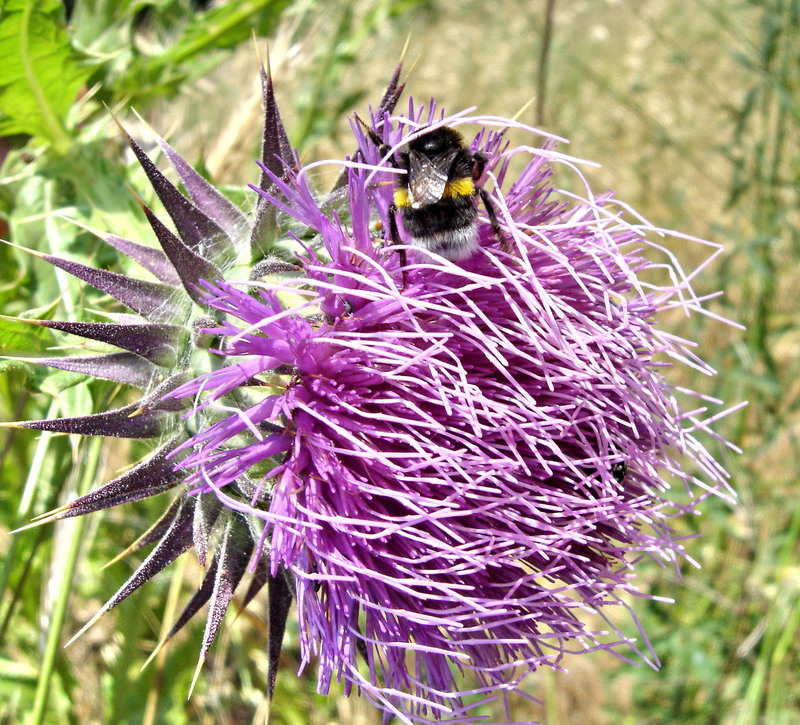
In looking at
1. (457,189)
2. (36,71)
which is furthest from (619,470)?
(36,71)

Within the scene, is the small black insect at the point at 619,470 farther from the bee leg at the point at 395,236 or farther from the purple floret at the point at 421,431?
the bee leg at the point at 395,236

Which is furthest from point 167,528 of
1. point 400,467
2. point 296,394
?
point 400,467

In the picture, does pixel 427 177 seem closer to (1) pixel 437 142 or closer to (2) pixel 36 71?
(1) pixel 437 142

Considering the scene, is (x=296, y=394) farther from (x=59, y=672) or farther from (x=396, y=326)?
(x=59, y=672)

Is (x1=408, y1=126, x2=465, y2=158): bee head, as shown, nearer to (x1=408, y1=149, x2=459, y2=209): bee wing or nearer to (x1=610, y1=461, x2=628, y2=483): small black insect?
(x1=408, y1=149, x2=459, y2=209): bee wing

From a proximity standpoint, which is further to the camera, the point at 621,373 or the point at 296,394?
the point at 621,373

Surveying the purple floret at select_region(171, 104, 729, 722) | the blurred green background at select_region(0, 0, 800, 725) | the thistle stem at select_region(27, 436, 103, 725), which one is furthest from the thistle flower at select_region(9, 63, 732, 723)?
the thistle stem at select_region(27, 436, 103, 725)
